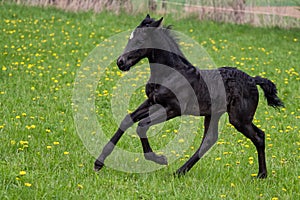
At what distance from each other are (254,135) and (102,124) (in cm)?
246

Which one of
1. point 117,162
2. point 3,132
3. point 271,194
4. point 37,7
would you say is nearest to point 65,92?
point 3,132

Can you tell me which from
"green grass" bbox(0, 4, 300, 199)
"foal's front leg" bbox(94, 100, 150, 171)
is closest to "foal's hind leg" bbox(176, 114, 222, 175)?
"green grass" bbox(0, 4, 300, 199)

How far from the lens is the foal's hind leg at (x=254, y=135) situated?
5465 millimetres

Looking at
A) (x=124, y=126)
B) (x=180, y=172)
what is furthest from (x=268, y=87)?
(x=124, y=126)

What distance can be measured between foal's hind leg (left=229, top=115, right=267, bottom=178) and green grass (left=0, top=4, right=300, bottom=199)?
14 centimetres

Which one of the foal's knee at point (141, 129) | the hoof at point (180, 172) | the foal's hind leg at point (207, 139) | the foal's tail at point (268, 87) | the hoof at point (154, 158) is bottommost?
the hoof at point (180, 172)

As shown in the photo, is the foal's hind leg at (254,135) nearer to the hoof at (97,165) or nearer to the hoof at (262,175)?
the hoof at (262,175)

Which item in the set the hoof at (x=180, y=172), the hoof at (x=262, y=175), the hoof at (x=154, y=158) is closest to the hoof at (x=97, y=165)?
the hoof at (x=154, y=158)

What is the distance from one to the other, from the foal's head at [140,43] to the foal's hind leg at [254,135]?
3.96 feet

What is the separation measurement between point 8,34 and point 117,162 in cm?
770

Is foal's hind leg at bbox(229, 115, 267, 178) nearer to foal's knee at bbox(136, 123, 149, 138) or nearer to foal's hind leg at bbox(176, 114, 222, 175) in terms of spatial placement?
foal's hind leg at bbox(176, 114, 222, 175)

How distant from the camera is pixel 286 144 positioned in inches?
264

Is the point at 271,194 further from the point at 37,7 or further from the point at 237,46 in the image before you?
the point at 37,7

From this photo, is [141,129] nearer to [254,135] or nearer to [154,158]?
[154,158]
